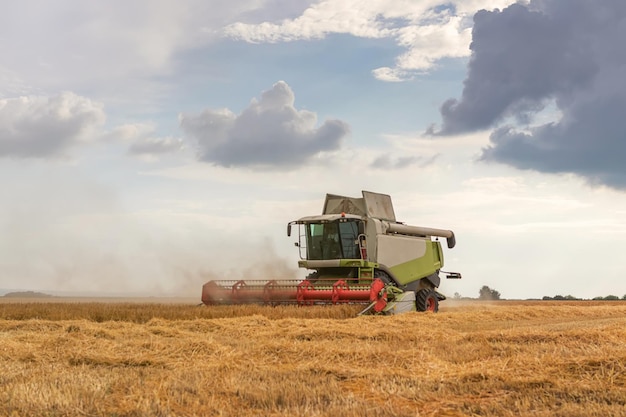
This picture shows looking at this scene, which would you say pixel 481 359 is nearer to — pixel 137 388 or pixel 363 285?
pixel 137 388

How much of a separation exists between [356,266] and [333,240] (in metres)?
1.09

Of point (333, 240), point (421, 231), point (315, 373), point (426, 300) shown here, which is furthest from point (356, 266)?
point (315, 373)

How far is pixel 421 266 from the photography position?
20.6 meters

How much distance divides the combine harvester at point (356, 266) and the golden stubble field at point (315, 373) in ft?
18.4

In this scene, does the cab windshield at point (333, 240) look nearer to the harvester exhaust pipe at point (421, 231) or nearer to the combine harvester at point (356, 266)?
the combine harvester at point (356, 266)

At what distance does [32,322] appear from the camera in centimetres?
1221

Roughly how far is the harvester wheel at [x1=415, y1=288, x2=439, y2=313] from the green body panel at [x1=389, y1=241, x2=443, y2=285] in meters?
0.53

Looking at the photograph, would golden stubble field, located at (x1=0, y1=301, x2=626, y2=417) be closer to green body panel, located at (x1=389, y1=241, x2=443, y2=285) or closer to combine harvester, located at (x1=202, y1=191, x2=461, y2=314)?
combine harvester, located at (x1=202, y1=191, x2=461, y2=314)

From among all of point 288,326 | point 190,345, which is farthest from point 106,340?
point 288,326

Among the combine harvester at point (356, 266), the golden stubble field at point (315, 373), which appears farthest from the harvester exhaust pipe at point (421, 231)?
the golden stubble field at point (315, 373)

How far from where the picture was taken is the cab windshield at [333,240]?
59.8ft

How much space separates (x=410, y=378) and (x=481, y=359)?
64.0 inches

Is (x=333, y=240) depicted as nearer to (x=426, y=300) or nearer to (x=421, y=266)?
(x=426, y=300)

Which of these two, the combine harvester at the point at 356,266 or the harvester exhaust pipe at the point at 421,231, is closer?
the combine harvester at the point at 356,266
